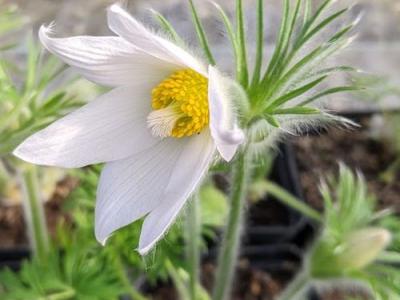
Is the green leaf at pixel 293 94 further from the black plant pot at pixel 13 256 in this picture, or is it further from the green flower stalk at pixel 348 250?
the black plant pot at pixel 13 256

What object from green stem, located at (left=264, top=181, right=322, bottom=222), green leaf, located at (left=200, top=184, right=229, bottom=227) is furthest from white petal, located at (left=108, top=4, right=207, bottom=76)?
green stem, located at (left=264, top=181, right=322, bottom=222)

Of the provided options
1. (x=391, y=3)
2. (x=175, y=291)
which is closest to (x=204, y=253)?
(x=175, y=291)

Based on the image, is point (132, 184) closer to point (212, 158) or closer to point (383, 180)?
point (212, 158)

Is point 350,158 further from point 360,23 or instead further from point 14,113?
point 14,113

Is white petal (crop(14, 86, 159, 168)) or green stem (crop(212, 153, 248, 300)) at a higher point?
white petal (crop(14, 86, 159, 168))

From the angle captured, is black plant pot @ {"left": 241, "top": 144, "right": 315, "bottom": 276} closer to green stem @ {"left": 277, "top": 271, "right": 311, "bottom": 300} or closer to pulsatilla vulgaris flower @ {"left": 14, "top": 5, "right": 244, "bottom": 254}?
green stem @ {"left": 277, "top": 271, "right": 311, "bottom": 300}

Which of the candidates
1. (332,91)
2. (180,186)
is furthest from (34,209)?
(332,91)
